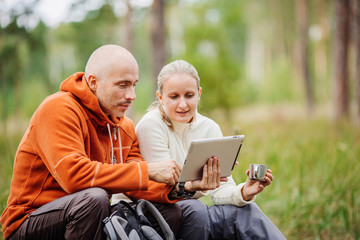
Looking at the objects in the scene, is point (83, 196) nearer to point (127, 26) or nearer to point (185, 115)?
point (185, 115)

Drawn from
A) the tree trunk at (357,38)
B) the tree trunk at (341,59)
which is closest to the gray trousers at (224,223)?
the tree trunk at (357,38)

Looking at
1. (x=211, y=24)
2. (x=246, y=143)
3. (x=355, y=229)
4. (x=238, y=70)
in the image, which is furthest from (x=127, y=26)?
(x=355, y=229)

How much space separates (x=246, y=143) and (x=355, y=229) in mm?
2484

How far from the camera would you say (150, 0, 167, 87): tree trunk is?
8750mm

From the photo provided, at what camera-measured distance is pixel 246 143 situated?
596 cm

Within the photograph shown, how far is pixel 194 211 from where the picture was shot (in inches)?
97.7

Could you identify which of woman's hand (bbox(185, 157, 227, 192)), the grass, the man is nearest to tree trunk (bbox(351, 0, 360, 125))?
the grass

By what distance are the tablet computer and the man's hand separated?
0.06 meters

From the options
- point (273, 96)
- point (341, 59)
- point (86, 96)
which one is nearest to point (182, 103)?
point (86, 96)

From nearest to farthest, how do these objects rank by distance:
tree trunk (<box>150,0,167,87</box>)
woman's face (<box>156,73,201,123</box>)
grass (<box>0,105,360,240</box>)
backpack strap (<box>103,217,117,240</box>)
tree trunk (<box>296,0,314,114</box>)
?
backpack strap (<box>103,217,117,240</box>) < woman's face (<box>156,73,201,123</box>) < grass (<box>0,105,360,240</box>) < tree trunk (<box>150,0,167,87</box>) < tree trunk (<box>296,0,314,114</box>)

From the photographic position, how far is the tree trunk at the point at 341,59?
988 centimetres

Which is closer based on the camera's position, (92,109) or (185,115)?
(92,109)

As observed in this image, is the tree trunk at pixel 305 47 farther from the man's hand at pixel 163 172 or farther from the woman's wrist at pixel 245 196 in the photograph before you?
the man's hand at pixel 163 172

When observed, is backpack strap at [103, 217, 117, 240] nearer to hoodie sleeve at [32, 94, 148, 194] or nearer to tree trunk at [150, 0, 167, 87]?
hoodie sleeve at [32, 94, 148, 194]
